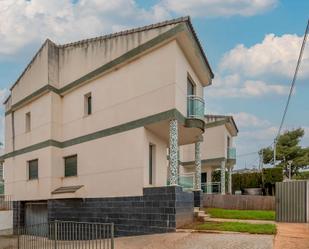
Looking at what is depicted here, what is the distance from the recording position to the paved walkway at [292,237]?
11594 millimetres

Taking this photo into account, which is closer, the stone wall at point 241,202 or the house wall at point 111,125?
the house wall at point 111,125

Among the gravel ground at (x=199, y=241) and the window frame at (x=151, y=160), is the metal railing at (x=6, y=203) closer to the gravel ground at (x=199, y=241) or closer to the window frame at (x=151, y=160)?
the window frame at (x=151, y=160)

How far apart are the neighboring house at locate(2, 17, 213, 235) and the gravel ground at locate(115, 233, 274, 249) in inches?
56.5

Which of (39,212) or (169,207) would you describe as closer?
(169,207)

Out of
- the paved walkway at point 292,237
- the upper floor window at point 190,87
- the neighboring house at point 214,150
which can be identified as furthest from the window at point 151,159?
the neighboring house at point 214,150

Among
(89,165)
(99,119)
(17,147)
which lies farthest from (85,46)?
(17,147)

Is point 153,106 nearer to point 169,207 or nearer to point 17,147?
point 169,207

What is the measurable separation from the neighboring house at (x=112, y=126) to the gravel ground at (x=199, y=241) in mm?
1434

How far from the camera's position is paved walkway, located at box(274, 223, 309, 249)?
11594 millimetres

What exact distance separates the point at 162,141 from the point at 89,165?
3686 millimetres

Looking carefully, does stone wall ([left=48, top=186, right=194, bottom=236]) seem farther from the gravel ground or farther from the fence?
the fence

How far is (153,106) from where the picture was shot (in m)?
16.9

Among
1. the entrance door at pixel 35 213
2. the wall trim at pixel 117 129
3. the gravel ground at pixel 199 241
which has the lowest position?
the entrance door at pixel 35 213

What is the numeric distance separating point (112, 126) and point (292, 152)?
31.6 m
